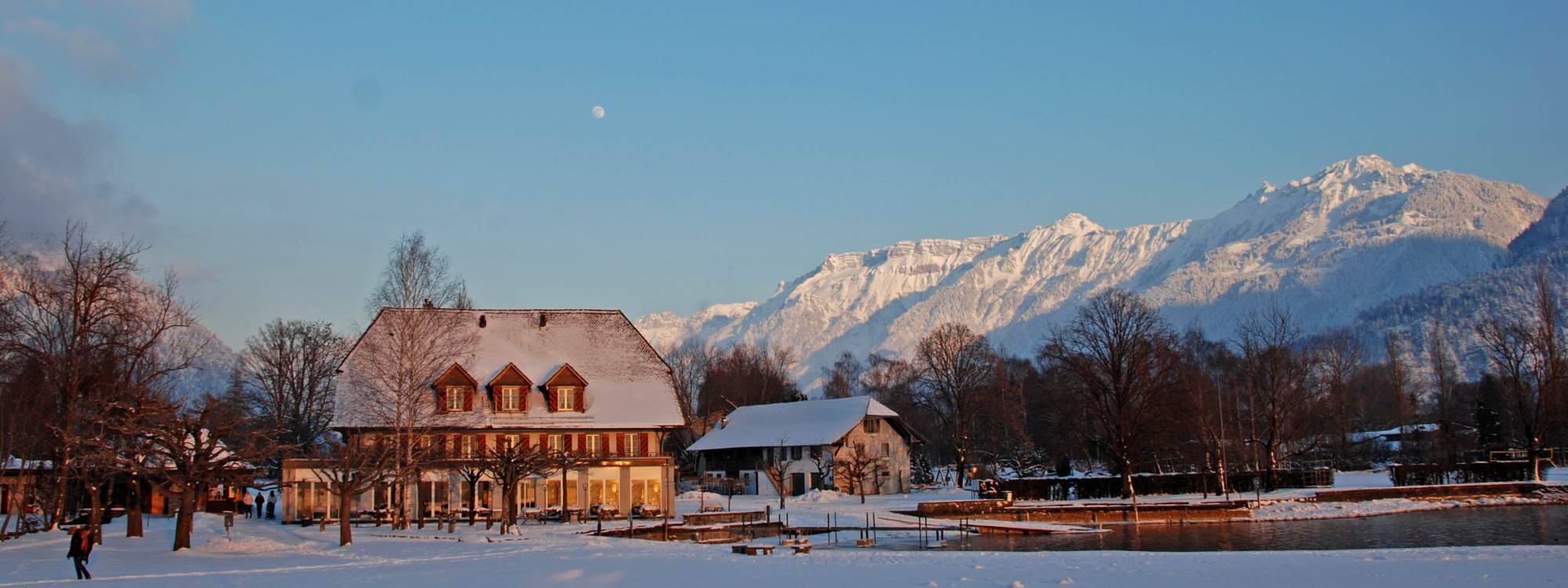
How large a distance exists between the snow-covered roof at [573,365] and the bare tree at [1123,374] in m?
24.2

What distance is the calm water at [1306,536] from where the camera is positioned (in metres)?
41.1

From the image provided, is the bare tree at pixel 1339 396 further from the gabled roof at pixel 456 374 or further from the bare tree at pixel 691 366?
the bare tree at pixel 691 366

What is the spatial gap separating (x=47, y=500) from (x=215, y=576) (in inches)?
844

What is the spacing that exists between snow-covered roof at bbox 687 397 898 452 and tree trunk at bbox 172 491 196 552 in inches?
1718

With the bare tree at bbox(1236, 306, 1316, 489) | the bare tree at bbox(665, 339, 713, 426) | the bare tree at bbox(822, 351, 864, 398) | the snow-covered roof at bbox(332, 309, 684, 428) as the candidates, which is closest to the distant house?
the snow-covered roof at bbox(332, 309, 684, 428)

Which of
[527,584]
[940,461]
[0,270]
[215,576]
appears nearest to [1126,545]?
[527,584]

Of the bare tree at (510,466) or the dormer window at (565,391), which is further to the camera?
the dormer window at (565,391)

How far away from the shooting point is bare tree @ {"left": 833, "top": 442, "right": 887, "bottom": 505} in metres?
71.0

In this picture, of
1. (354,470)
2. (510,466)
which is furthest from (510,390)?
(354,470)

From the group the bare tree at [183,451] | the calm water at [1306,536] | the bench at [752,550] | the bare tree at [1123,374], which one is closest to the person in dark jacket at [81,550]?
the bare tree at [183,451]

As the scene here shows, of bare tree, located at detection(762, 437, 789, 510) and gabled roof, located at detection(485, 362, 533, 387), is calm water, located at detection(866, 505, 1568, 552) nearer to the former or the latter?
gabled roof, located at detection(485, 362, 533, 387)

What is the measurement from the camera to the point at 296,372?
8400 cm

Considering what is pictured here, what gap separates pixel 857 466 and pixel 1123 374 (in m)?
15.9

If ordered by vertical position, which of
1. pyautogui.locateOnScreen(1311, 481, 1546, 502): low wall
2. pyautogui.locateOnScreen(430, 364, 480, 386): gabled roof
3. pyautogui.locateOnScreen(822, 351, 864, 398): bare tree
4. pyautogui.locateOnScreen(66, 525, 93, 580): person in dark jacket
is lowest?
pyautogui.locateOnScreen(1311, 481, 1546, 502): low wall
